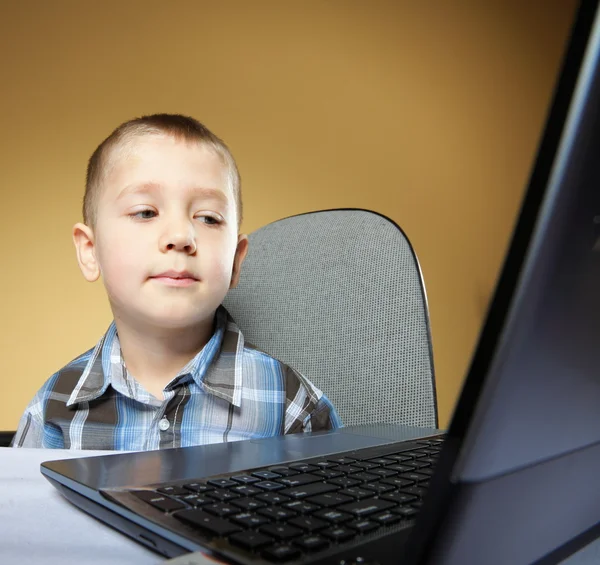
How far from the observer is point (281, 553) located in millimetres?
210

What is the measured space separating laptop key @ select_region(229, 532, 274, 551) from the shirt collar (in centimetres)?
51

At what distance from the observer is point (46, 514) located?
12.4 inches

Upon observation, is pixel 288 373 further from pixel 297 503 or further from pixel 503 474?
pixel 503 474

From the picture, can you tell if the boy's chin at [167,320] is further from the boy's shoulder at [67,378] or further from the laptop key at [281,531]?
the laptop key at [281,531]

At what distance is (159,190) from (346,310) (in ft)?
1.03

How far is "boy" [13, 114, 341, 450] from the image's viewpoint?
27.6 inches

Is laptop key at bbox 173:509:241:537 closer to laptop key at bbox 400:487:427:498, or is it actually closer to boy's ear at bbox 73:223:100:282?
laptop key at bbox 400:487:427:498

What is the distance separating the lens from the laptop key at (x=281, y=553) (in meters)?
0.21

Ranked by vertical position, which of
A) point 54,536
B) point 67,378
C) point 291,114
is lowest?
point 54,536

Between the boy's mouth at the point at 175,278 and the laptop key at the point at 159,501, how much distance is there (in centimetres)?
42

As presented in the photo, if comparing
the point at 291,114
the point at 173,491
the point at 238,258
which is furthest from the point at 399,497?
the point at 291,114

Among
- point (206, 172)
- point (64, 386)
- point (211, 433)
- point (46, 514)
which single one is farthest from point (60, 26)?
point (46, 514)

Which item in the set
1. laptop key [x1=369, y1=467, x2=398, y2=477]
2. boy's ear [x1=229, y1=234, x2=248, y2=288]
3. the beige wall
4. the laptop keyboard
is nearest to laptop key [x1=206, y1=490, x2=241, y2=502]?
the laptop keyboard

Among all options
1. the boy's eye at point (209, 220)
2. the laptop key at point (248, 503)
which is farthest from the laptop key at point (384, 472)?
the boy's eye at point (209, 220)
